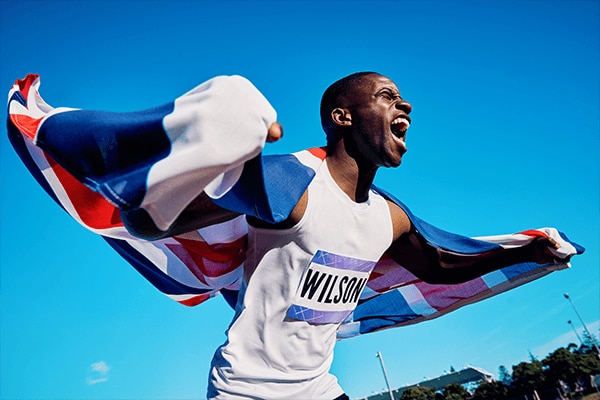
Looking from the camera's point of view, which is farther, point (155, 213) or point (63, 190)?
point (63, 190)

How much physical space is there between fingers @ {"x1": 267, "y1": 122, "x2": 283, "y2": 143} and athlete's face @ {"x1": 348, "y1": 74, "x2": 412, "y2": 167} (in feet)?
3.54

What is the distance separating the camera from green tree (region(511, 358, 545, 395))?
1318 inches

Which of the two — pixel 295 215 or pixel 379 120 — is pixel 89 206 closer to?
pixel 295 215

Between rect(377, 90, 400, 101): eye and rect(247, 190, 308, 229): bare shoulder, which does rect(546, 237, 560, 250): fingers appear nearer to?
rect(377, 90, 400, 101): eye

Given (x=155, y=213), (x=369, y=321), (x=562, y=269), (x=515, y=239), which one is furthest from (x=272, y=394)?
(x=562, y=269)

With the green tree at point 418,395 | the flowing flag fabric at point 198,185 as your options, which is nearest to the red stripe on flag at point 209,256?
the flowing flag fabric at point 198,185

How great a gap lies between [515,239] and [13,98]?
3.06 m

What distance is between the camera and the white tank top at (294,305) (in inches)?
74.3

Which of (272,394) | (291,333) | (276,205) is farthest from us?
(291,333)

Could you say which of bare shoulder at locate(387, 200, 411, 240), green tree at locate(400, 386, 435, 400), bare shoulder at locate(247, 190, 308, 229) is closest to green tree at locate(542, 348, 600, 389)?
green tree at locate(400, 386, 435, 400)

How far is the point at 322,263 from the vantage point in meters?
2.02

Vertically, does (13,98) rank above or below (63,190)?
above

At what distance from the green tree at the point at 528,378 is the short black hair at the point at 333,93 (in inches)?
1519

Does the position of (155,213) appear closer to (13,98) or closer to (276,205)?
(276,205)
